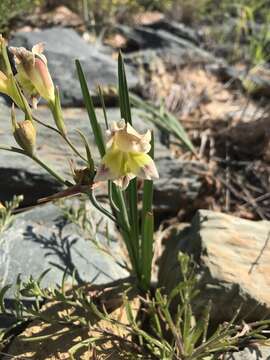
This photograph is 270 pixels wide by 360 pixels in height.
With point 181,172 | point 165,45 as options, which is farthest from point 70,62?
point 165,45

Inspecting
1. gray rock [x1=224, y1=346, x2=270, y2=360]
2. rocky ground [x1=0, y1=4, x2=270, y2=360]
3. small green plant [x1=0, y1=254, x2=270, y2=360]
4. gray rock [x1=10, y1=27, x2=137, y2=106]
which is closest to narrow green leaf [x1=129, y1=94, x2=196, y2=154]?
rocky ground [x1=0, y1=4, x2=270, y2=360]

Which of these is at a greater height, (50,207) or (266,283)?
(50,207)

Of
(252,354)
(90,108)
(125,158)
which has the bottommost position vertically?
(252,354)

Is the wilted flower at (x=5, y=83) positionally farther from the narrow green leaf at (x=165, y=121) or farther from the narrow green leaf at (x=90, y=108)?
the narrow green leaf at (x=165, y=121)

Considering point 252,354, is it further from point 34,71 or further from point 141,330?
point 34,71

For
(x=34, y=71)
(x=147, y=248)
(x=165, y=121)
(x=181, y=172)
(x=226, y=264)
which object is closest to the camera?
(x=34, y=71)

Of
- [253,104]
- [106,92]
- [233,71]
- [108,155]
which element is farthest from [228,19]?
[108,155]

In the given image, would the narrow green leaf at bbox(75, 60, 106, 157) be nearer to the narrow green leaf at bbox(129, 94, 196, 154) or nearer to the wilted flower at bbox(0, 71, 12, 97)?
the wilted flower at bbox(0, 71, 12, 97)

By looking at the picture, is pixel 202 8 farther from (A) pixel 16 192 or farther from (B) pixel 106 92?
(A) pixel 16 192
